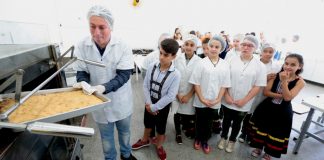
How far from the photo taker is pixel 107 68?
1.10 m

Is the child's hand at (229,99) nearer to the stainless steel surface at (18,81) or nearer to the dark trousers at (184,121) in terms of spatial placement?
the dark trousers at (184,121)

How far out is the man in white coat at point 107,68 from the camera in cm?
96

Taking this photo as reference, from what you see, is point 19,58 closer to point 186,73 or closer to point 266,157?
point 186,73

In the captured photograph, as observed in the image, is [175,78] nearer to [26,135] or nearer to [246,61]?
[246,61]

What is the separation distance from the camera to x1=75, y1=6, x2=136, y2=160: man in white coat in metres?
0.96

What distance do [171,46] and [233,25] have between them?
17.7 ft

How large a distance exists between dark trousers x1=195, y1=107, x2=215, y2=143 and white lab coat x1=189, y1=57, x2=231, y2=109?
6.8 inches

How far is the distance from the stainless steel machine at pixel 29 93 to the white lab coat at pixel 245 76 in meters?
1.26

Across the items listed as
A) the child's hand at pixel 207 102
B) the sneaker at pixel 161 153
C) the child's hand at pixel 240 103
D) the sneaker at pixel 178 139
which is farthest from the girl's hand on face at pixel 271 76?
the sneaker at pixel 161 153

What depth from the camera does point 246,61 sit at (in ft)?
5.21

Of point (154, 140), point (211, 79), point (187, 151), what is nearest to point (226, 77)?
point (211, 79)

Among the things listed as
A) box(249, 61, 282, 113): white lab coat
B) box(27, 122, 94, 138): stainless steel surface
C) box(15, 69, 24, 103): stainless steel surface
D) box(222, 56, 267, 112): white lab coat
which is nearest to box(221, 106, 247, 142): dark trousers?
box(222, 56, 267, 112): white lab coat

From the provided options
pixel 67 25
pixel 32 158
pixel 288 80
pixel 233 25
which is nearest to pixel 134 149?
pixel 32 158

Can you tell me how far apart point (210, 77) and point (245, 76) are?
0.31m
